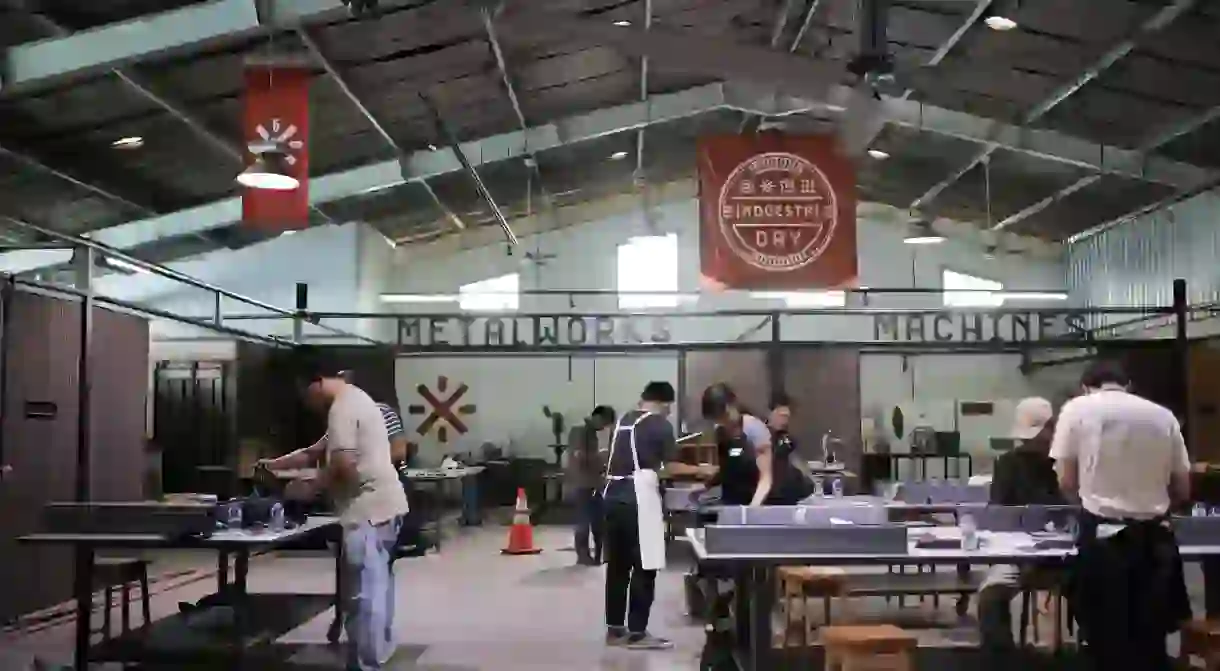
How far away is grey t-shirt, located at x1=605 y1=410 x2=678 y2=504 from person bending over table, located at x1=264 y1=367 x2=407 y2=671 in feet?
4.70

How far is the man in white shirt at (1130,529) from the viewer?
4766 mm

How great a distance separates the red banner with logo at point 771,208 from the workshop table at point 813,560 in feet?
13.1

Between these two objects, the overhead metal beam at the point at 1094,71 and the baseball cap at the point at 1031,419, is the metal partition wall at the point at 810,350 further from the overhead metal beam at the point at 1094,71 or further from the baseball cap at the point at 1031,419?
the baseball cap at the point at 1031,419

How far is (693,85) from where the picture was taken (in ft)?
46.4

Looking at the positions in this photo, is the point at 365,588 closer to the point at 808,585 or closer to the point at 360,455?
the point at 360,455

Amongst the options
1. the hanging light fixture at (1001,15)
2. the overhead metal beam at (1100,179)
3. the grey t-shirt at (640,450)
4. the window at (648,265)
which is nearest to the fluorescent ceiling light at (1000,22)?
the hanging light fixture at (1001,15)

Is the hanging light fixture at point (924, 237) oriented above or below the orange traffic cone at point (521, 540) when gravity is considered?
above

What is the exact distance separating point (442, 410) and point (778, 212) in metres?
9.34

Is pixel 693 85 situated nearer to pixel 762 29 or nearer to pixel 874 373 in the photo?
pixel 762 29

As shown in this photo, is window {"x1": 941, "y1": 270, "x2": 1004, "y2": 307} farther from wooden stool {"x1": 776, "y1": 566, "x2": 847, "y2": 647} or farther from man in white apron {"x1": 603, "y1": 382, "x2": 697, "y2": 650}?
man in white apron {"x1": 603, "y1": 382, "x2": 697, "y2": 650}

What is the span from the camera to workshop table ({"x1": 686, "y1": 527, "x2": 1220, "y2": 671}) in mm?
4840

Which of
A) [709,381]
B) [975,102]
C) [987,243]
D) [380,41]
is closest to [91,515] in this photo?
[380,41]

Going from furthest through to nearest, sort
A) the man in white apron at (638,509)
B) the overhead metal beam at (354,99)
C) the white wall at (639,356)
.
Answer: the white wall at (639,356) < the overhead metal beam at (354,99) < the man in white apron at (638,509)

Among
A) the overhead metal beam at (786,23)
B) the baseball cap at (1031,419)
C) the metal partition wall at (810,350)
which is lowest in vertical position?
the baseball cap at (1031,419)
